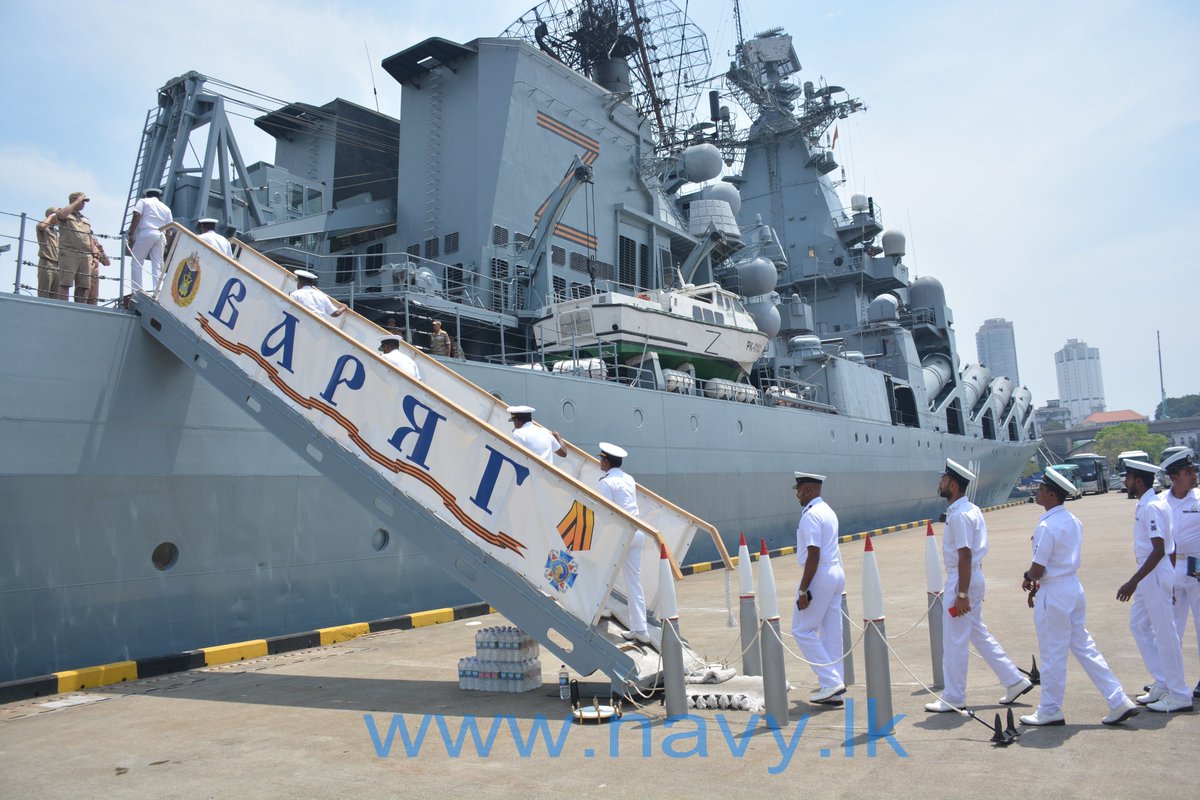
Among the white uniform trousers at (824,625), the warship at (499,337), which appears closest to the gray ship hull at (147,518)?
the warship at (499,337)

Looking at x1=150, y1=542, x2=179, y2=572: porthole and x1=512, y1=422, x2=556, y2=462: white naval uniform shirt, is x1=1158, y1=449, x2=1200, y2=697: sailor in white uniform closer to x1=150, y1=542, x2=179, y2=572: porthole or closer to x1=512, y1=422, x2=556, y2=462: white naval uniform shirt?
x1=512, y1=422, x2=556, y2=462: white naval uniform shirt

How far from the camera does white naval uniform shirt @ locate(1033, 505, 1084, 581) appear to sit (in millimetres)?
4461

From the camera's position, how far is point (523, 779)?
13.1 ft

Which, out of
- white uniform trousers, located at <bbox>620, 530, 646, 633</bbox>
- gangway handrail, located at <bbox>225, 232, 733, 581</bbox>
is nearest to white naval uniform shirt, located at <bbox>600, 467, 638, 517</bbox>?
white uniform trousers, located at <bbox>620, 530, 646, 633</bbox>

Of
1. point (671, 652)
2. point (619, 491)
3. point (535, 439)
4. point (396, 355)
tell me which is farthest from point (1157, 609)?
point (396, 355)

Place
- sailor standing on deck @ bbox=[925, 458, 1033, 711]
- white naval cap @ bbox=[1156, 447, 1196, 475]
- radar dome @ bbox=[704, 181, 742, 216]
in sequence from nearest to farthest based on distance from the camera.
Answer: sailor standing on deck @ bbox=[925, 458, 1033, 711], white naval cap @ bbox=[1156, 447, 1196, 475], radar dome @ bbox=[704, 181, 742, 216]

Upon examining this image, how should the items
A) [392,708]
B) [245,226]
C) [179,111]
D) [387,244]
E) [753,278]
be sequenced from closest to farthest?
[392,708], [179,111], [245,226], [387,244], [753,278]

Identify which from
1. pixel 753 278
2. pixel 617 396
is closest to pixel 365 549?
pixel 617 396

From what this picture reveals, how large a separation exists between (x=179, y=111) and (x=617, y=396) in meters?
7.34

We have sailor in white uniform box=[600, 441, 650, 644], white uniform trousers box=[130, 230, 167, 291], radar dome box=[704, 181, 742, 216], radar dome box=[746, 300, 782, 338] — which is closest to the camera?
sailor in white uniform box=[600, 441, 650, 644]

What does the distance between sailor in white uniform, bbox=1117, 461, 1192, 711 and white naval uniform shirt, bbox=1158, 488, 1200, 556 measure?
0.15 meters

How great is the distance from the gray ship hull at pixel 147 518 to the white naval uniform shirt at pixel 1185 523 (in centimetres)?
499

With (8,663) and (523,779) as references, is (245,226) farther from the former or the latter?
(523,779)

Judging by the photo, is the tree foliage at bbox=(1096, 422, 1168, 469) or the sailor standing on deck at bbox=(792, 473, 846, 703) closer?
the sailor standing on deck at bbox=(792, 473, 846, 703)
